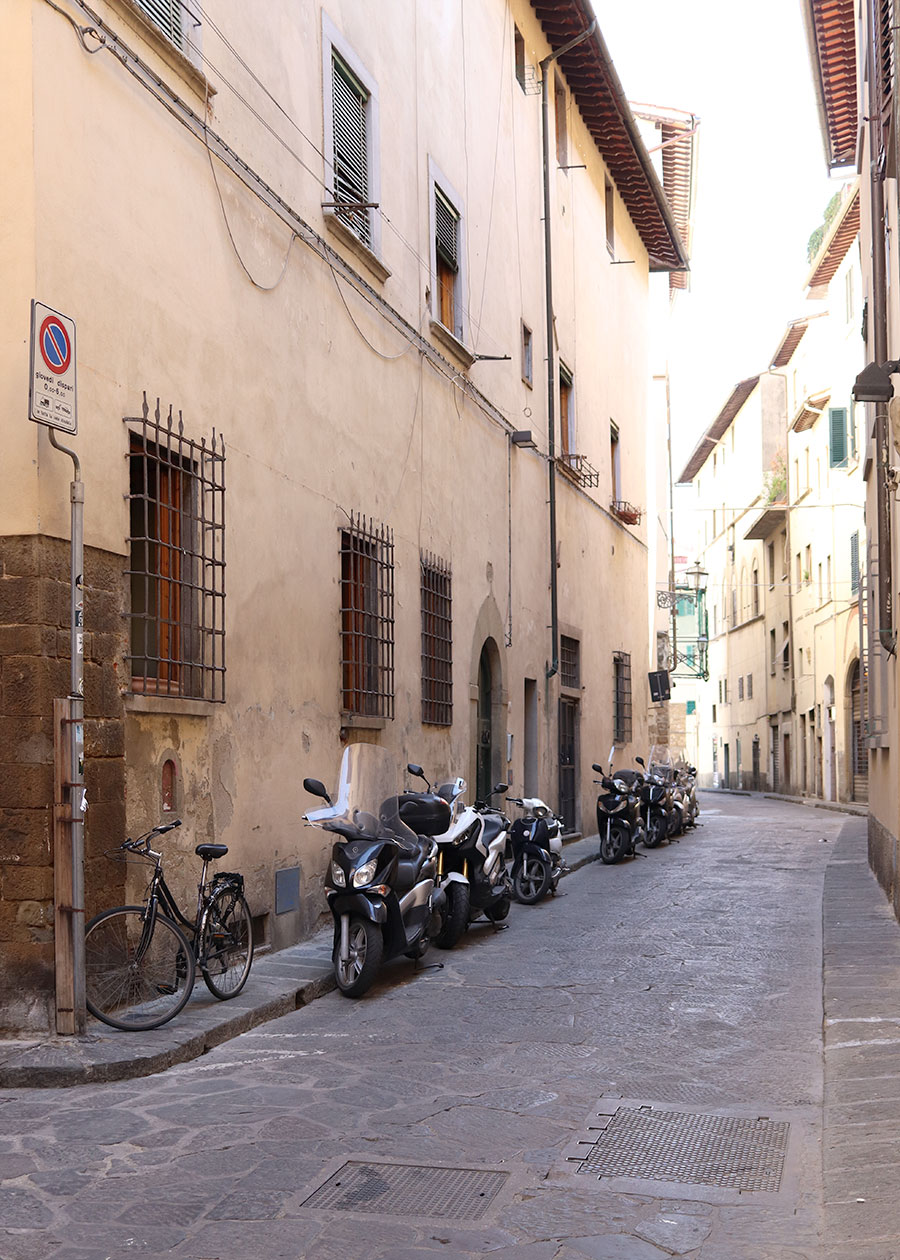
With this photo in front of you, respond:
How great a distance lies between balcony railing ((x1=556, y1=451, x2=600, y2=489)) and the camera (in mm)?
18828

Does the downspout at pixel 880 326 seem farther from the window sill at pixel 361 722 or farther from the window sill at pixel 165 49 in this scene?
the window sill at pixel 165 49

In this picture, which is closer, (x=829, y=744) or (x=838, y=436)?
(x=838, y=436)

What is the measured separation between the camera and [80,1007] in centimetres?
638

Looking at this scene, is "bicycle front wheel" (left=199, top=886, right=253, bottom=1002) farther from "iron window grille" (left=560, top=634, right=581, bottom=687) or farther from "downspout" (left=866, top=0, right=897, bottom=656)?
"iron window grille" (left=560, top=634, right=581, bottom=687)

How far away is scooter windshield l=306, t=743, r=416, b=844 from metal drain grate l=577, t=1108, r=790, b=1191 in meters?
3.19

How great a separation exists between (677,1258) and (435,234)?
11.1m

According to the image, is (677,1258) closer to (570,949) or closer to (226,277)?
(570,949)

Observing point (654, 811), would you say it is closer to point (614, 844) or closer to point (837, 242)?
point (614, 844)

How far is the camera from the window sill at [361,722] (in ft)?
34.6

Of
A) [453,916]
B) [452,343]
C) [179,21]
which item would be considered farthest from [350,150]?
[453,916]

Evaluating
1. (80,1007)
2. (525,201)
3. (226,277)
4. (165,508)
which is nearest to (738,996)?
(80,1007)

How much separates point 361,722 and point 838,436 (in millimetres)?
21957

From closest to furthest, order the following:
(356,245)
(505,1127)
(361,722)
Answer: (505,1127) < (361,722) < (356,245)

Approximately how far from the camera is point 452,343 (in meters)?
13.8
